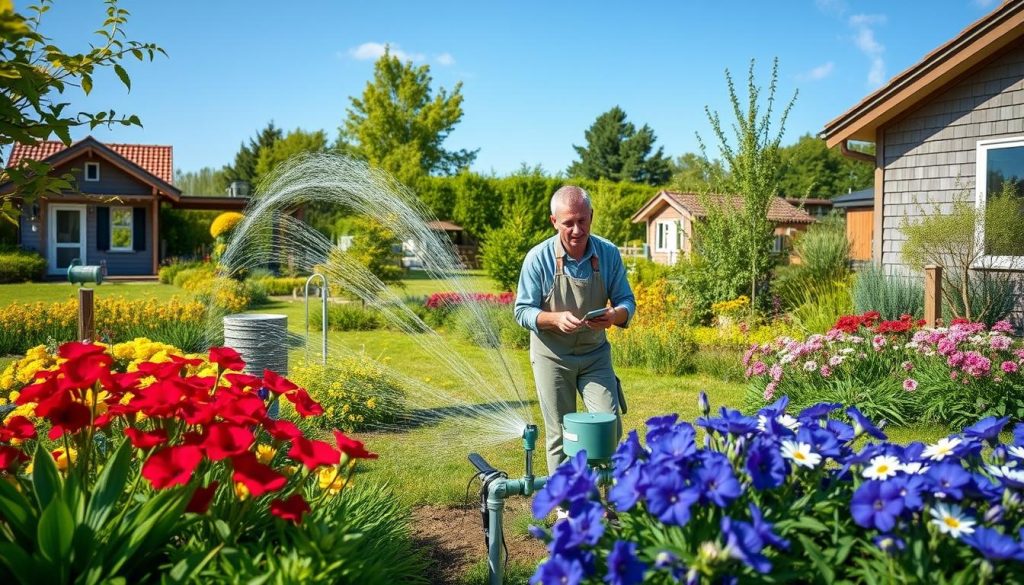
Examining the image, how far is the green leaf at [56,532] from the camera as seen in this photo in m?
1.78

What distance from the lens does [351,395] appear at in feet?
21.0

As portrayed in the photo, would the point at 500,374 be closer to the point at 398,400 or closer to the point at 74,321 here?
the point at 398,400

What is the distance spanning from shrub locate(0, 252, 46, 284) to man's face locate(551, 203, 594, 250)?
23.3 metres

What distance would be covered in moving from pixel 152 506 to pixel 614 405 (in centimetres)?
275

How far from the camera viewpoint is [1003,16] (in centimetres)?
920

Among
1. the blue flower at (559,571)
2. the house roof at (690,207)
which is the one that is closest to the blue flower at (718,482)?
the blue flower at (559,571)

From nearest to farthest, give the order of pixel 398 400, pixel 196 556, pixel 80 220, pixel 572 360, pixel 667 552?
1. pixel 667 552
2. pixel 196 556
3. pixel 572 360
4. pixel 398 400
5. pixel 80 220

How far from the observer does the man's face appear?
3898 millimetres

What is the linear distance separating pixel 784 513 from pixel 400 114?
132 feet

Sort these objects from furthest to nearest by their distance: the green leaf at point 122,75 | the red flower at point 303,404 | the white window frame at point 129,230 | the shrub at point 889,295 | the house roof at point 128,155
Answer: the white window frame at point 129,230
the house roof at point 128,155
the shrub at point 889,295
the green leaf at point 122,75
the red flower at point 303,404

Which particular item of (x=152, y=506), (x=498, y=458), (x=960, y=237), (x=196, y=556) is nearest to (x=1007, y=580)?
(x=196, y=556)

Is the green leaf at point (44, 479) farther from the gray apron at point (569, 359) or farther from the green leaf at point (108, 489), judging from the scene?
the gray apron at point (569, 359)

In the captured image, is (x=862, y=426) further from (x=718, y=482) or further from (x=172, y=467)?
(x=172, y=467)

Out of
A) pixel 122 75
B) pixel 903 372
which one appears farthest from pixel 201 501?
pixel 903 372
